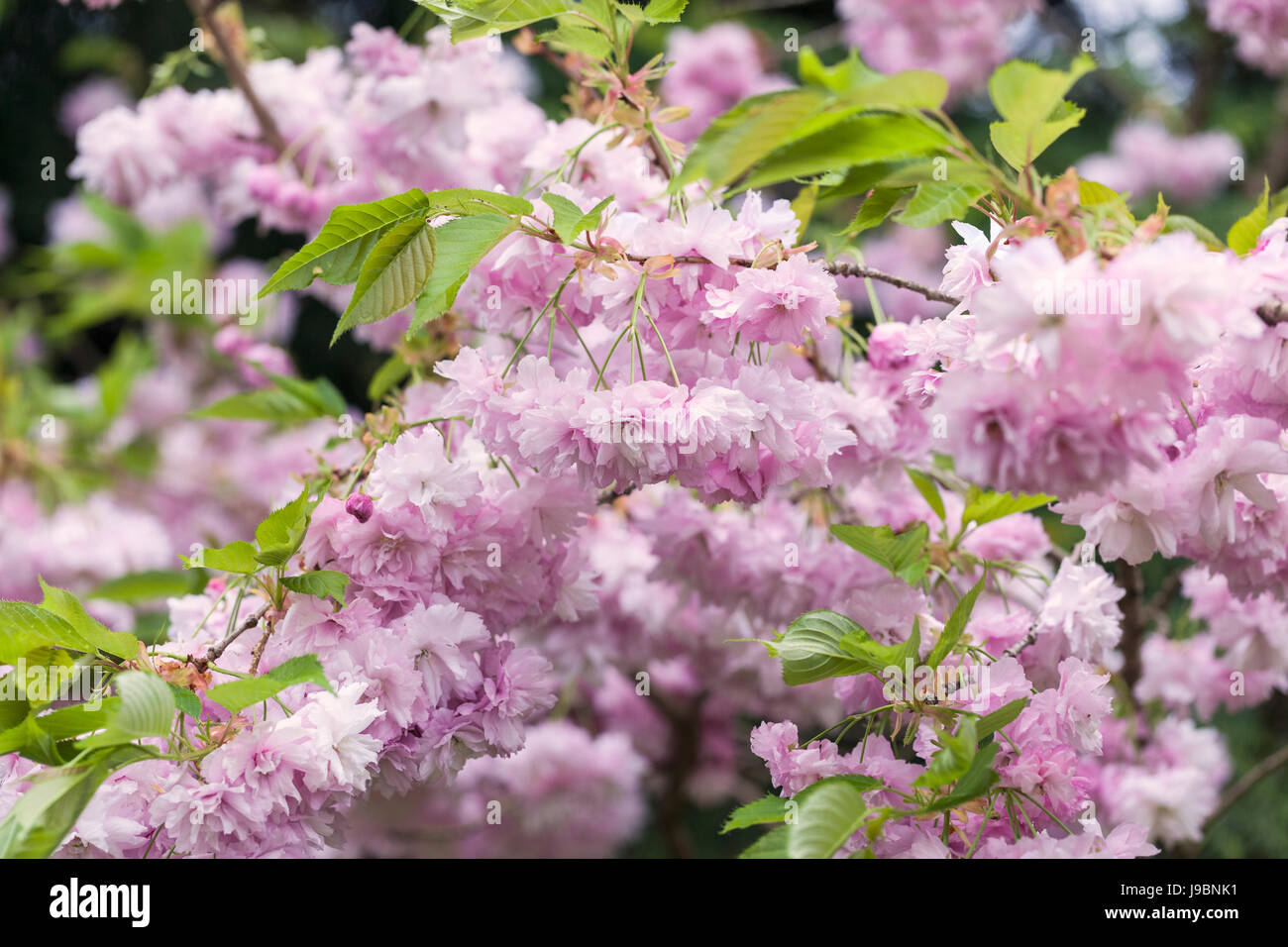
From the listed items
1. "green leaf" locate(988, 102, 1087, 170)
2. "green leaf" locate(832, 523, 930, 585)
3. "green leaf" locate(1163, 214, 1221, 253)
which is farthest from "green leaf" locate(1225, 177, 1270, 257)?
"green leaf" locate(832, 523, 930, 585)

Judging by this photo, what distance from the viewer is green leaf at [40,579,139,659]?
0.73m

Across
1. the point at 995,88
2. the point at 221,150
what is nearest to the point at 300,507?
the point at 995,88

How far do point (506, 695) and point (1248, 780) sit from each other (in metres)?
0.96

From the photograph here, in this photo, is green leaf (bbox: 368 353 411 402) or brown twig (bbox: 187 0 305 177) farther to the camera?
brown twig (bbox: 187 0 305 177)

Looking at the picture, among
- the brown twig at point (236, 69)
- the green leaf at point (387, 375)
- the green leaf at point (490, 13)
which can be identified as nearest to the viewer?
the green leaf at point (490, 13)

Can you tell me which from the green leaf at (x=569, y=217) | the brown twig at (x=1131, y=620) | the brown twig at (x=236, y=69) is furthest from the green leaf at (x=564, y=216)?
the brown twig at (x=236, y=69)

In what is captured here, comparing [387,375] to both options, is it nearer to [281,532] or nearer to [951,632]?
[281,532]

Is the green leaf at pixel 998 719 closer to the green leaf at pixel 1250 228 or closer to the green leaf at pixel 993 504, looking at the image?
the green leaf at pixel 993 504

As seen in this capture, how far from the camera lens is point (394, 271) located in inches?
28.8

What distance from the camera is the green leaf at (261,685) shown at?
67cm

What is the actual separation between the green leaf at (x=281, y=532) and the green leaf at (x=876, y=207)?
1.43ft

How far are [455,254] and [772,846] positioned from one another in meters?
0.43

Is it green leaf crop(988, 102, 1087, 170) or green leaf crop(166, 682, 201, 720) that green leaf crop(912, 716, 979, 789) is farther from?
green leaf crop(166, 682, 201, 720)

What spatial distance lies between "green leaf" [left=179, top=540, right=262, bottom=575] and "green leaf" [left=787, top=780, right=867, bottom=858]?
43 cm
